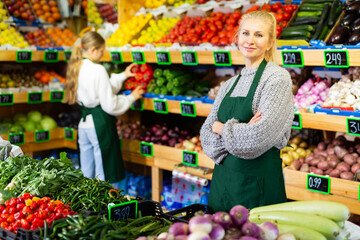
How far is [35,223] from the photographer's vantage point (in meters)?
1.98

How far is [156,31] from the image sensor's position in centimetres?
514

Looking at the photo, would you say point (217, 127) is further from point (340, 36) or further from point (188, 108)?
point (188, 108)

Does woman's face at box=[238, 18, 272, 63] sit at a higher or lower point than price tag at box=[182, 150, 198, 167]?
higher

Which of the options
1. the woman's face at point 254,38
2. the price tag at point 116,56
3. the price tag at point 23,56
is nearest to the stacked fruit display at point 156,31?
the price tag at point 116,56

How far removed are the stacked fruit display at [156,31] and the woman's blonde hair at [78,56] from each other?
0.68m

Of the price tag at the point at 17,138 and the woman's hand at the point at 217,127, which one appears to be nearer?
the woman's hand at the point at 217,127

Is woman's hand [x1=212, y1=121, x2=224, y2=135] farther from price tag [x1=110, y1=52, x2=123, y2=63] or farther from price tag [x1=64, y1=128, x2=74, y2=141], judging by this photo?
price tag [x1=64, y1=128, x2=74, y2=141]

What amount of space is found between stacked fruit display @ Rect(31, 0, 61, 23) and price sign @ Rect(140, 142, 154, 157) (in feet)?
7.50

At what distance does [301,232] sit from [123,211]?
81 cm

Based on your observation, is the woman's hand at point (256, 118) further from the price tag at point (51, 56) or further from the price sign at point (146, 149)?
the price tag at point (51, 56)

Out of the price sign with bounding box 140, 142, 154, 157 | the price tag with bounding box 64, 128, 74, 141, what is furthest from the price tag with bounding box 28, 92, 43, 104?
the price sign with bounding box 140, 142, 154, 157

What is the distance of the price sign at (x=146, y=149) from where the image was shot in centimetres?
479

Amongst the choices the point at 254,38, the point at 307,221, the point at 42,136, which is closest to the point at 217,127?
the point at 254,38

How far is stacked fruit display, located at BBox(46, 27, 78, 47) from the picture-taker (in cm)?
579
